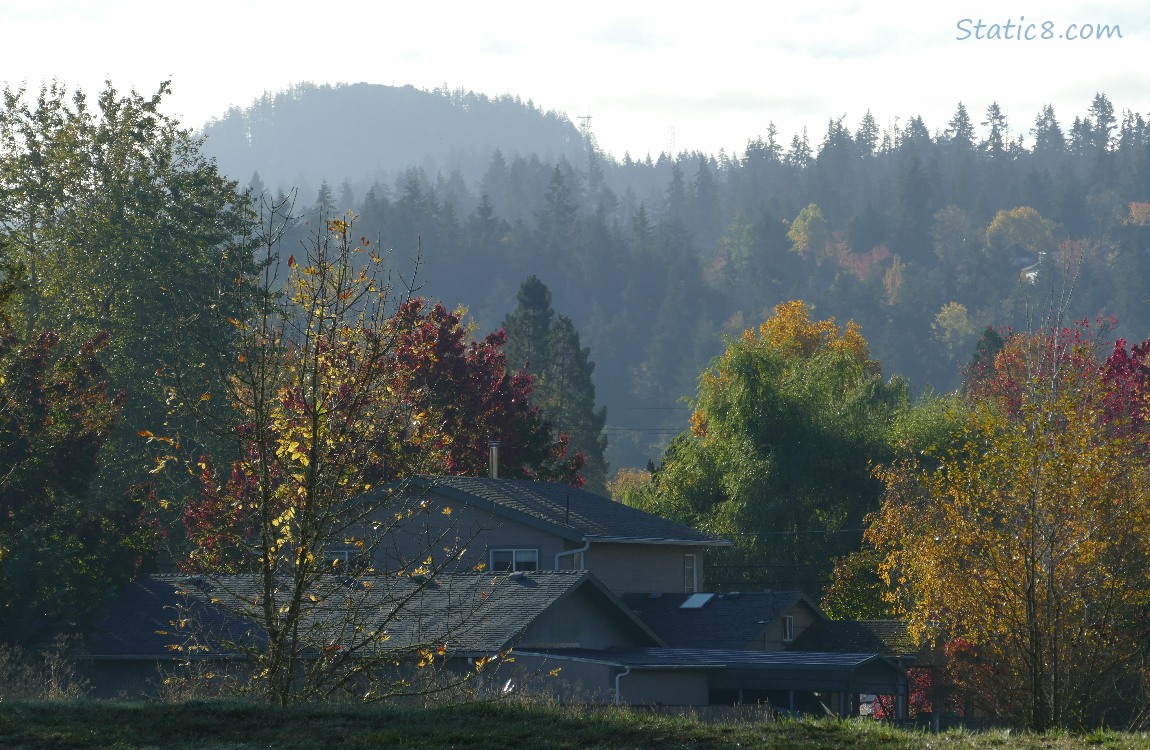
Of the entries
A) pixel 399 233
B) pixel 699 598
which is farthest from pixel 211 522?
pixel 399 233

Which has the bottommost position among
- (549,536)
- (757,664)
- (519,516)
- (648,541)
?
(757,664)

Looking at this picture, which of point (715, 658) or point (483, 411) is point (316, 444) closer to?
point (715, 658)

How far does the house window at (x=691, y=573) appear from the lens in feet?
142

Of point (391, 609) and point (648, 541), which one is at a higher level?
point (648, 541)

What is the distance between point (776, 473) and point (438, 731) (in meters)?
37.4

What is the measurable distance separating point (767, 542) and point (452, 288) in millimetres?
131187

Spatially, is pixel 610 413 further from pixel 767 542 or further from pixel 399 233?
pixel 767 542

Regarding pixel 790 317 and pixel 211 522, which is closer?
pixel 211 522

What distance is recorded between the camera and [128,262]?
55.8 m

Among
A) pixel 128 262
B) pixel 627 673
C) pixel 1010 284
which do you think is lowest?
pixel 627 673

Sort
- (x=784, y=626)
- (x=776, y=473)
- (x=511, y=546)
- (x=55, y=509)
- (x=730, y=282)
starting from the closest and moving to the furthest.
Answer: (x=55, y=509) < (x=511, y=546) < (x=784, y=626) < (x=776, y=473) < (x=730, y=282)

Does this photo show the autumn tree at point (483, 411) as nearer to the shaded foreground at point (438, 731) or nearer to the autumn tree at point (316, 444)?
the autumn tree at point (316, 444)

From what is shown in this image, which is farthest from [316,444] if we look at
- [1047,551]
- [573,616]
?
[573,616]

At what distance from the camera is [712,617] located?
1574 inches
